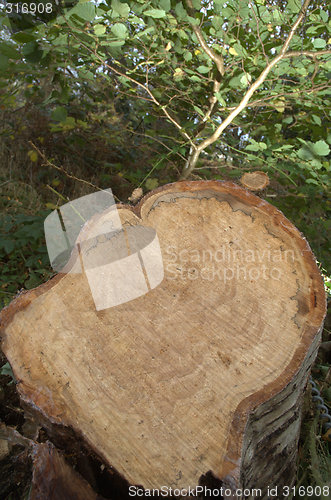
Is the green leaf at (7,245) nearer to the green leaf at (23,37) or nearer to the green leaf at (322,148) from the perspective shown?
the green leaf at (23,37)

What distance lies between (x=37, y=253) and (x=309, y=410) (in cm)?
214

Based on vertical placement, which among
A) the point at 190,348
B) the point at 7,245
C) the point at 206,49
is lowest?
the point at 7,245

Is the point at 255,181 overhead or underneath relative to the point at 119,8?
underneath

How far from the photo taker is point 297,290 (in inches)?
47.8

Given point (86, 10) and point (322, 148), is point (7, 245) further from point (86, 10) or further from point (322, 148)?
point (322, 148)

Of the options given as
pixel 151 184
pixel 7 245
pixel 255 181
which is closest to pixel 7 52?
pixel 255 181

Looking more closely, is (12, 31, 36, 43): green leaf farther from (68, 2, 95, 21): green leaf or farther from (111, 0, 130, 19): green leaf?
(111, 0, 130, 19): green leaf

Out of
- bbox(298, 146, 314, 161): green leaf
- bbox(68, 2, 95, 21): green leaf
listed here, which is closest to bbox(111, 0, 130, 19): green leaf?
bbox(68, 2, 95, 21): green leaf

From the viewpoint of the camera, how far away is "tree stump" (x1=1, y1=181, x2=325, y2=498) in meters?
0.99

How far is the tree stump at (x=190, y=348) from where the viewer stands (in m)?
0.99

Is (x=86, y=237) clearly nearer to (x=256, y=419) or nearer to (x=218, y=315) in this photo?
(x=218, y=315)

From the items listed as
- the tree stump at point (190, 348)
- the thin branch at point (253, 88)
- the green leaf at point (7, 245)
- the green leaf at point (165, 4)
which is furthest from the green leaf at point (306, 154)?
the green leaf at point (7, 245)

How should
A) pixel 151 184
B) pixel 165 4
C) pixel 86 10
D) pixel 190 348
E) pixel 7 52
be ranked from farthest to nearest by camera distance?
pixel 151 184
pixel 165 4
pixel 7 52
pixel 86 10
pixel 190 348

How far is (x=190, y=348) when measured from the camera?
3.80ft
